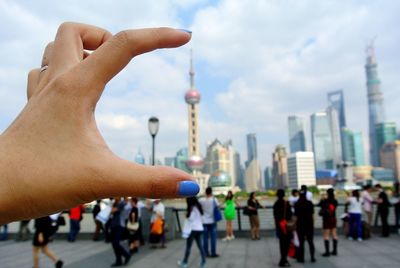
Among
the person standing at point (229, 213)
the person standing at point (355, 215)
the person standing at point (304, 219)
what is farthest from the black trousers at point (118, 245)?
the person standing at point (355, 215)

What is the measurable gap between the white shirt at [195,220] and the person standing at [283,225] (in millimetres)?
1890

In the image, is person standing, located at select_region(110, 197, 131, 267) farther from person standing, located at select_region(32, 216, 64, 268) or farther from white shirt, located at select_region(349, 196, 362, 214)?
white shirt, located at select_region(349, 196, 362, 214)

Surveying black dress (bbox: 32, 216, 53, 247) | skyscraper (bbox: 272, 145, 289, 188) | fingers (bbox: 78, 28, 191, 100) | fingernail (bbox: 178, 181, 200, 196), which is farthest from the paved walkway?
skyscraper (bbox: 272, 145, 289, 188)

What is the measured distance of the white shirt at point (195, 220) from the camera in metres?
9.00

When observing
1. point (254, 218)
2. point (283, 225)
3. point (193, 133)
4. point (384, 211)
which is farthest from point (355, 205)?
point (193, 133)

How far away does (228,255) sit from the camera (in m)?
10.4

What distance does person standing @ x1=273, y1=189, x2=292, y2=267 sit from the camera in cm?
867

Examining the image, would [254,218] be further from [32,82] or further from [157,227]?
[32,82]

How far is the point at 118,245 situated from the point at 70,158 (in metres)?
8.37

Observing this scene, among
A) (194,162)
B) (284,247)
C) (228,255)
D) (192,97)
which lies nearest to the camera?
(284,247)

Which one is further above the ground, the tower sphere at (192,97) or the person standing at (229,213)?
the tower sphere at (192,97)

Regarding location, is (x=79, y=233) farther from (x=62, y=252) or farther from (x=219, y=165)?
(x=219, y=165)

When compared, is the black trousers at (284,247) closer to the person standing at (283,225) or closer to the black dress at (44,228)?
the person standing at (283,225)

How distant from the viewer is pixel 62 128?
1.52 metres
